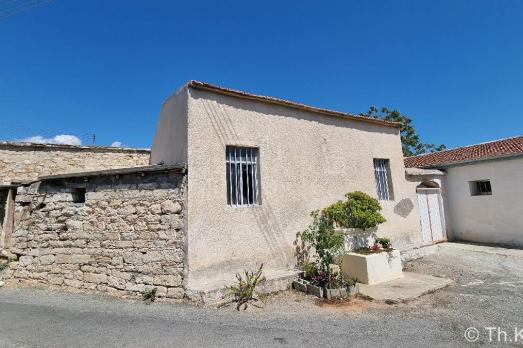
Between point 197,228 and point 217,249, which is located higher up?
point 197,228

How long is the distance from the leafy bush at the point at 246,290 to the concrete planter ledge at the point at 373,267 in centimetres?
247

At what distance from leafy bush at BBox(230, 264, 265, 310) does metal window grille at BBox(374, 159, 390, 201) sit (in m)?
5.64

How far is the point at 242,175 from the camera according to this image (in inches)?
293

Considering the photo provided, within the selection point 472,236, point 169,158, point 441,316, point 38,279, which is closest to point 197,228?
point 169,158

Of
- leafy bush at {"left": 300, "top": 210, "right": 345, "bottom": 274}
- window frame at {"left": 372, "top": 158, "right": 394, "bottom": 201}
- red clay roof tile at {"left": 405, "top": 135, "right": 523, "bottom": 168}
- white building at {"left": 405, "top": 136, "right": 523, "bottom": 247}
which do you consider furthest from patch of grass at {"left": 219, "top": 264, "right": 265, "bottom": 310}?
red clay roof tile at {"left": 405, "top": 135, "right": 523, "bottom": 168}

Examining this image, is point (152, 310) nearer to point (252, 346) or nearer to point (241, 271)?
point (241, 271)

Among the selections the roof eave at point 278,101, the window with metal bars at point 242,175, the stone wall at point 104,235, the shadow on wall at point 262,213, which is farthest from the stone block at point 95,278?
the roof eave at point 278,101

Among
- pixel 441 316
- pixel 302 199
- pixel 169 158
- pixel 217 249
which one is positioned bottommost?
pixel 441 316

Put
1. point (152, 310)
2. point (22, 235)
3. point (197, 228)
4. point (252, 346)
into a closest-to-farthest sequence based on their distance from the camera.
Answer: point (252, 346) < point (152, 310) < point (197, 228) < point (22, 235)

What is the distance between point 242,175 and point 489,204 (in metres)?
11.0

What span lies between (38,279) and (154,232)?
140 inches

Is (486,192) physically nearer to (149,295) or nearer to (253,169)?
(253,169)

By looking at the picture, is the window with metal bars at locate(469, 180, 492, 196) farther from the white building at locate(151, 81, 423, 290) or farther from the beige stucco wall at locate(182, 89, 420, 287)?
the white building at locate(151, 81, 423, 290)

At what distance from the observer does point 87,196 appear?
23.6 ft
